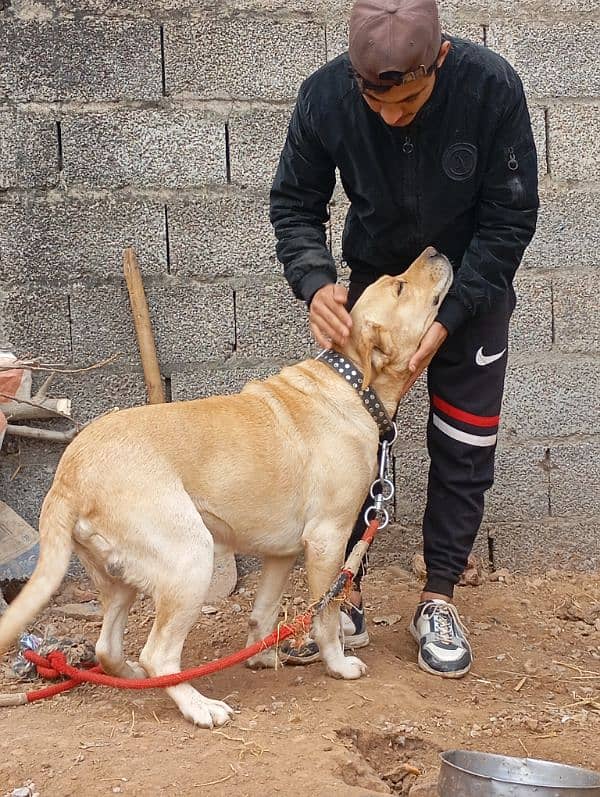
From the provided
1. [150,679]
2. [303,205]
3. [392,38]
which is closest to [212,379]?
[303,205]

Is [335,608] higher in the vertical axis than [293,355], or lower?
lower

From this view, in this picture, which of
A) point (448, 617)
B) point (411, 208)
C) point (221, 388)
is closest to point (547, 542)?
point (448, 617)

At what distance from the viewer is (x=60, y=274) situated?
15.7ft

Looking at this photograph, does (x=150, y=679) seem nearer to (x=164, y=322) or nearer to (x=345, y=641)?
(x=345, y=641)

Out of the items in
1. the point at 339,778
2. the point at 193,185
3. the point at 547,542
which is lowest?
the point at 547,542

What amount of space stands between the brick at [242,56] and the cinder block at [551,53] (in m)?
0.87

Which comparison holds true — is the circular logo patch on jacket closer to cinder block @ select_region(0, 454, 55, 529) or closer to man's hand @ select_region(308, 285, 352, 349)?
man's hand @ select_region(308, 285, 352, 349)

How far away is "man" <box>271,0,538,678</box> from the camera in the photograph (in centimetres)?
335

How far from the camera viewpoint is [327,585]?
143 inches

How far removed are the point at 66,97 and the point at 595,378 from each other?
2.78m

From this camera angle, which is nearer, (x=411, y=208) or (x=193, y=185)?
(x=411, y=208)

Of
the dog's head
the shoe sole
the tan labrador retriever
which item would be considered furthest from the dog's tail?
the shoe sole

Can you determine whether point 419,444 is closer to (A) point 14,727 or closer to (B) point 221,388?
(B) point 221,388

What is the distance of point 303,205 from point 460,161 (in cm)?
64
